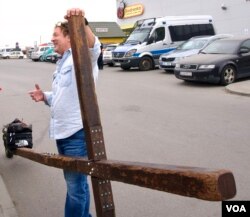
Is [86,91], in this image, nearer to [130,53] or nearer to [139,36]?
[130,53]

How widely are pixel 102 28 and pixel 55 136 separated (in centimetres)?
3239

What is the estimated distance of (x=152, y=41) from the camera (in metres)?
20.1

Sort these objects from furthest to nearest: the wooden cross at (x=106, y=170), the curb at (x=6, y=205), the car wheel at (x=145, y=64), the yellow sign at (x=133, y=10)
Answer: the yellow sign at (x=133, y=10) → the car wheel at (x=145, y=64) → the curb at (x=6, y=205) → the wooden cross at (x=106, y=170)

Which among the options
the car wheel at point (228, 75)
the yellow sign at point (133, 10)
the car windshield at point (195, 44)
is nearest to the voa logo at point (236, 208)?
the car wheel at point (228, 75)

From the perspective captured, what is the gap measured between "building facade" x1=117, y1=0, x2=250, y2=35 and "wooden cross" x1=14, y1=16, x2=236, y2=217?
2974 cm

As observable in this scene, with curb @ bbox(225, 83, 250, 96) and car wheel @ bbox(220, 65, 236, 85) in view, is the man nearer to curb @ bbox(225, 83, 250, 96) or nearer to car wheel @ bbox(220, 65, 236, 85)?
curb @ bbox(225, 83, 250, 96)

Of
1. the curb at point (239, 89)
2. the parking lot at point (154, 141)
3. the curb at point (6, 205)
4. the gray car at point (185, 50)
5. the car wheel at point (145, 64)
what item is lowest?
the curb at point (239, 89)

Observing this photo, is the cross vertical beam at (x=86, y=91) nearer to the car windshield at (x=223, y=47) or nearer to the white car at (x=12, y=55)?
the car windshield at (x=223, y=47)

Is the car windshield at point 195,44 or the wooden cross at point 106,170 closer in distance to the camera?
the wooden cross at point 106,170

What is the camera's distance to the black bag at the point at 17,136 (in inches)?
208

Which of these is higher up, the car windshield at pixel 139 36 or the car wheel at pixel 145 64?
the car windshield at pixel 139 36

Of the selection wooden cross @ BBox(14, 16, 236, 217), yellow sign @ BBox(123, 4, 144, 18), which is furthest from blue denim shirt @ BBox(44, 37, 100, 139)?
yellow sign @ BBox(123, 4, 144, 18)

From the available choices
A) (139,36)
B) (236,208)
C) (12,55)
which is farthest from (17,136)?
(12,55)

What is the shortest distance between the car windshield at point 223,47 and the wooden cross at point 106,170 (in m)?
12.0
